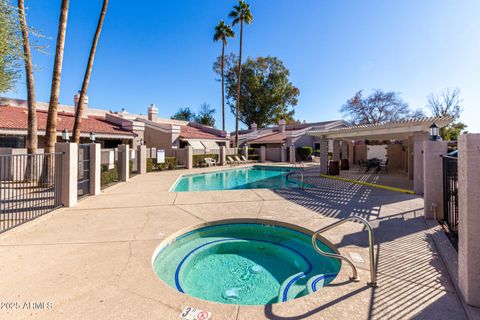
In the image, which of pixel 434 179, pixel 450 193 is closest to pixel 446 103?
pixel 434 179

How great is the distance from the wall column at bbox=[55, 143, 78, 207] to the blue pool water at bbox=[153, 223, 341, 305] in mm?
5468

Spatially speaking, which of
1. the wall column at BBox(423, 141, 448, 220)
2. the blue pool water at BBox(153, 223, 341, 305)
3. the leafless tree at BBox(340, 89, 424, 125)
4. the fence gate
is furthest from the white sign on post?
the leafless tree at BBox(340, 89, 424, 125)

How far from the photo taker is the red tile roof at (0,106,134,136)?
17356 mm

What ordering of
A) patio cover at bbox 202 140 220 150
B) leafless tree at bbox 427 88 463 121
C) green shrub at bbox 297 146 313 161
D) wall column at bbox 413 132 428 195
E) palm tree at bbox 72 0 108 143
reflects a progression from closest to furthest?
wall column at bbox 413 132 428 195 < palm tree at bbox 72 0 108 143 < patio cover at bbox 202 140 220 150 < green shrub at bbox 297 146 313 161 < leafless tree at bbox 427 88 463 121

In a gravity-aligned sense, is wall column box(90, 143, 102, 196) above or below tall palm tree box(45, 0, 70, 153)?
below

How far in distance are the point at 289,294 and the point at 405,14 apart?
1982cm

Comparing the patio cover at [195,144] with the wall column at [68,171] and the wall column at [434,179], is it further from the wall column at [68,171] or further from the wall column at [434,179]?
the wall column at [434,179]

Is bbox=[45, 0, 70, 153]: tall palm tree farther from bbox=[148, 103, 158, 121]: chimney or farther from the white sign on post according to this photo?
bbox=[148, 103, 158, 121]: chimney

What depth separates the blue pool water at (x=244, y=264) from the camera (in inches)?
175

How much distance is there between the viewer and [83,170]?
34.7 feet

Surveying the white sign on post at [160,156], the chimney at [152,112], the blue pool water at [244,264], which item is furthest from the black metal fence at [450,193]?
the chimney at [152,112]

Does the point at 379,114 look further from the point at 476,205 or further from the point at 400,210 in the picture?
the point at 476,205

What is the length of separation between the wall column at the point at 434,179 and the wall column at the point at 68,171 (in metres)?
12.2

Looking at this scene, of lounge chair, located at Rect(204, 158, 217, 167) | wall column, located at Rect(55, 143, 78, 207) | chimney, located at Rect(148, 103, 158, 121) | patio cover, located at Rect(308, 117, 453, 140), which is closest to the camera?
wall column, located at Rect(55, 143, 78, 207)
